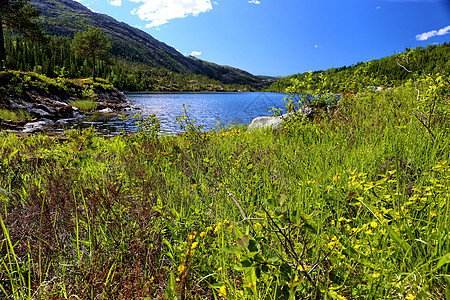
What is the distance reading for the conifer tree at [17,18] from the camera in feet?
60.8

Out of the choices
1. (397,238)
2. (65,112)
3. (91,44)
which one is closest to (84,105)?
(65,112)

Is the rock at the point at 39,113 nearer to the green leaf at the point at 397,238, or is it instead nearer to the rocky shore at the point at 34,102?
the rocky shore at the point at 34,102

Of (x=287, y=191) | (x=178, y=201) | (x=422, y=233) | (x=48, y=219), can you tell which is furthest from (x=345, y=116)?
(x=48, y=219)

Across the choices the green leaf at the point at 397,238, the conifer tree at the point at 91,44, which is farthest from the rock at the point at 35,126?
the conifer tree at the point at 91,44

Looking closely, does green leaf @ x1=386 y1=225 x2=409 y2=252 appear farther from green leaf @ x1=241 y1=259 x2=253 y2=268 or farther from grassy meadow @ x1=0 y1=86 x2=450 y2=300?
green leaf @ x1=241 y1=259 x2=253 y2=268

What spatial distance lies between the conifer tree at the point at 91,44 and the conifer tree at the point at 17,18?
994 inches

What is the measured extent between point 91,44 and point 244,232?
56.6 meters

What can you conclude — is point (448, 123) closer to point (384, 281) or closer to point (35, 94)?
point (384, 281)

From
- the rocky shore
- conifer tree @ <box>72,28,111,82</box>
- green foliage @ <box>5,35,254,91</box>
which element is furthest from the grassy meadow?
conifer tree @ <box>72,28,111,82</box>

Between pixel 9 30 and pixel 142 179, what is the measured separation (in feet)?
96.4

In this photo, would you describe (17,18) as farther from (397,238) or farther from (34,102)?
(397,238)

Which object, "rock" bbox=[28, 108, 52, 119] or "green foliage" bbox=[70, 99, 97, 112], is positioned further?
"green foliage" bbox=[70, 99, 97, 112]

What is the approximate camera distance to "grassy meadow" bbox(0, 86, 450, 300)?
117cm

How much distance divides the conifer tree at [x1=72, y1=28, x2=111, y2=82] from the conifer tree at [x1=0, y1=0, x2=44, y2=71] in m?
25.3
